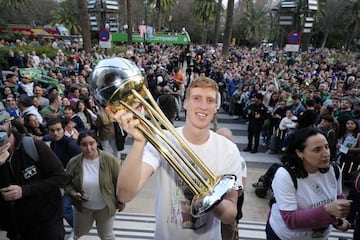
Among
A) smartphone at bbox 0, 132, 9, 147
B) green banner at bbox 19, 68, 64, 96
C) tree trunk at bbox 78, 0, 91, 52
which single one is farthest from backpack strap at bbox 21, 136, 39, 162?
tree trunk at bbox 78, 0, 91, 52

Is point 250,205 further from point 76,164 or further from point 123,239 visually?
point 76,164

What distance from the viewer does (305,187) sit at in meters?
2.21

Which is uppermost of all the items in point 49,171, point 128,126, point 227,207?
point 128,126

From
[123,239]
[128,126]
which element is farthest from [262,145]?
[128,126]


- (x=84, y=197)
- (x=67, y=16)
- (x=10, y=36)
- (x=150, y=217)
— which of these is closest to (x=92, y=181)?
(x=84, y=197)

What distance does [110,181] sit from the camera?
10.4 feet

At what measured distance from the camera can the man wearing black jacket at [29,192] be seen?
2328 millimetres

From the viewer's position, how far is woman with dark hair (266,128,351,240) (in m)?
2.16

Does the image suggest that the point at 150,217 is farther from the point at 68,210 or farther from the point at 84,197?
the point at 84,197

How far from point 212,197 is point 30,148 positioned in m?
1.70

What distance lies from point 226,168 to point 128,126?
69 centimetres

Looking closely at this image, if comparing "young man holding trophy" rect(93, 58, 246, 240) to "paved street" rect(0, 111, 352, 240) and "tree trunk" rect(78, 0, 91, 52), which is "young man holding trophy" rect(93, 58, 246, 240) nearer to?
"paved street" rect(0, 111, 352, 240)

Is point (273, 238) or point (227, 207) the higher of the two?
point (227, 207)

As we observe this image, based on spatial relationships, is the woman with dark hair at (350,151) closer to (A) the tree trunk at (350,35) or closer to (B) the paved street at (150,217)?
(B) the paved street at (150,217)
